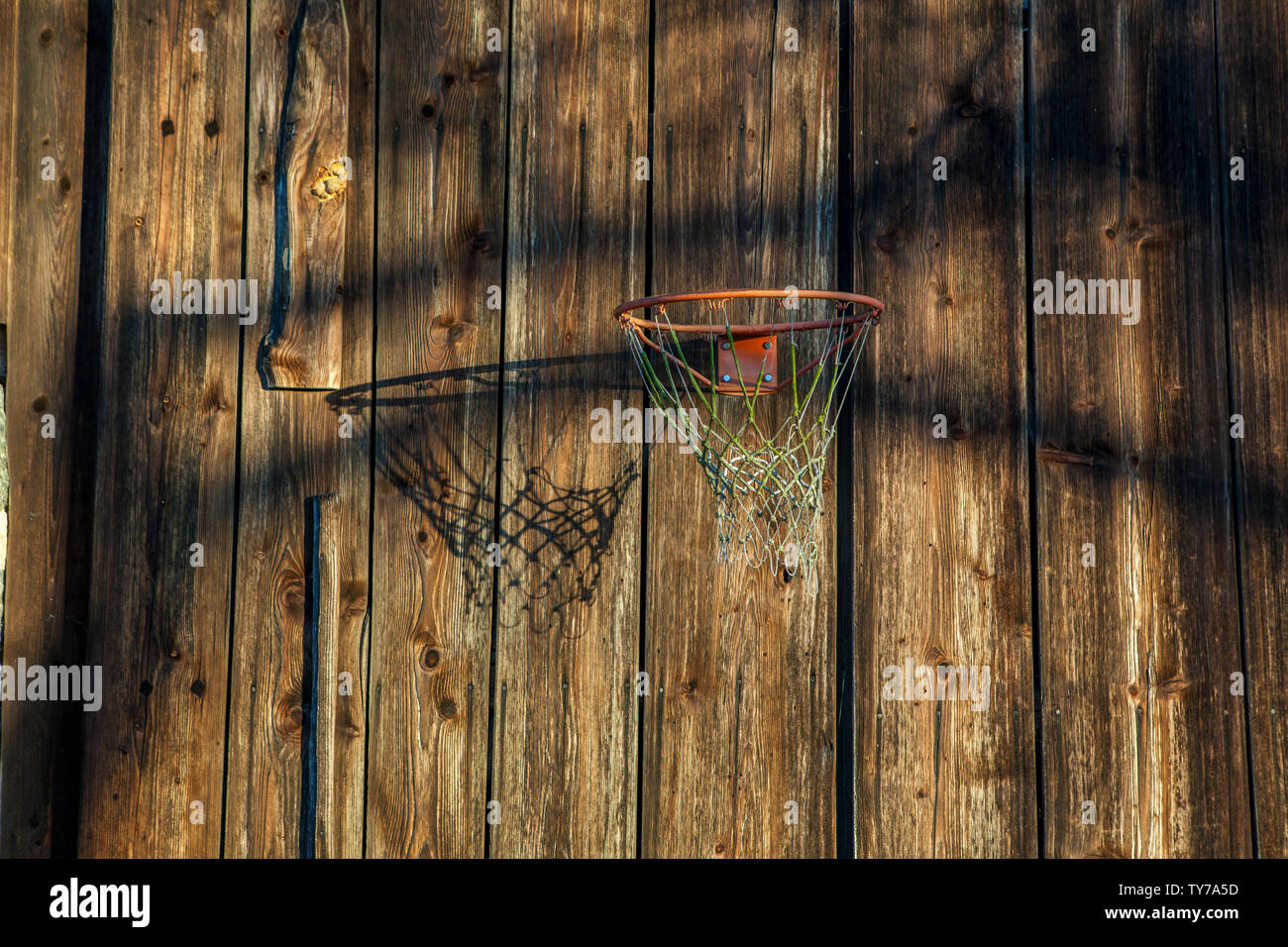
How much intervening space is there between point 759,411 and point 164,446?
2061mm

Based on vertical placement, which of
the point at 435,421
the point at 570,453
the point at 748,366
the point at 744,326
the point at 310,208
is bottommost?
the point at 570,453

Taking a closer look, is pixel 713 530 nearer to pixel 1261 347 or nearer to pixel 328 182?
pixel 328 182

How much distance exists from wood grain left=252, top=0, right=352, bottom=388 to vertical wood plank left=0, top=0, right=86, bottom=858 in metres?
0.74

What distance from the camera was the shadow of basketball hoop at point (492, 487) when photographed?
122 inches

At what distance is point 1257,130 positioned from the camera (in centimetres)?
310

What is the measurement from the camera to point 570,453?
3.12 m

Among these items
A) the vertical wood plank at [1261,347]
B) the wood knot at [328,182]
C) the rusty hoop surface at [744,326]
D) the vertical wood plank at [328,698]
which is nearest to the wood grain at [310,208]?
the wood knot at [328,182]

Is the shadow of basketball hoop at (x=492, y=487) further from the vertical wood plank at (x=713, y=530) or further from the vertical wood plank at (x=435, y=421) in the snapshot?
the vertical wood plank at (x=713, y=530)

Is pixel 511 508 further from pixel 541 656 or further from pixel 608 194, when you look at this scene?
pixel 608 194

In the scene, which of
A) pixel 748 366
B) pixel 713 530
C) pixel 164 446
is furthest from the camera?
pixel 164 446

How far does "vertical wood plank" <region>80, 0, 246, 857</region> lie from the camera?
3111 mm

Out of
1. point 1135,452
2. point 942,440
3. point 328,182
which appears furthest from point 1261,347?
point 328,182

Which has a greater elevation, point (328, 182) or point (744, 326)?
point (328, 182)

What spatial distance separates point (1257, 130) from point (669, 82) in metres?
2.00
